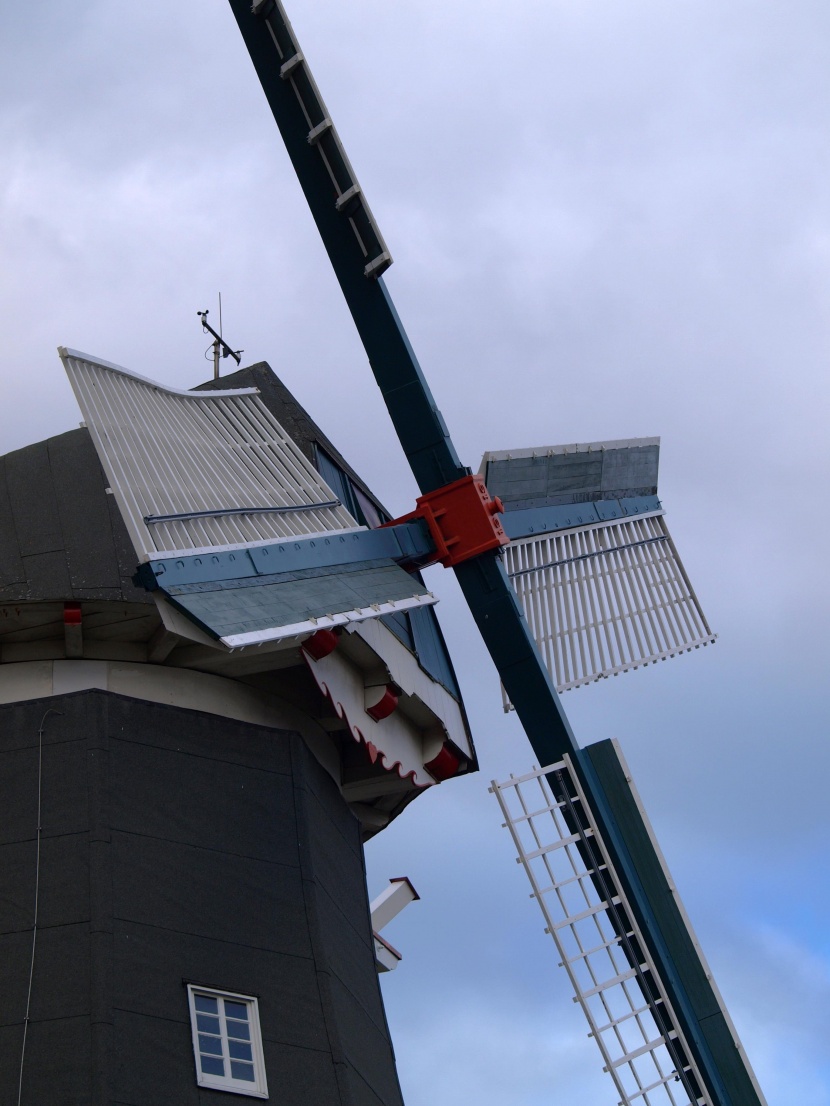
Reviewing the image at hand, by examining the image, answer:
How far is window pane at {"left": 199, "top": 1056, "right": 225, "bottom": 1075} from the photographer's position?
8.30 m

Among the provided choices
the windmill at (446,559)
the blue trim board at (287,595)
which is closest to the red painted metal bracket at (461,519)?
the windmill at (446,559)

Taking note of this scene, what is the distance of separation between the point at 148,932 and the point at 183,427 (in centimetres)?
330

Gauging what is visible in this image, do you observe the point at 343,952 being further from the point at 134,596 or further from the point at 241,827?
the point at 134,596

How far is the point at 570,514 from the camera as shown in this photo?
42.9 ft

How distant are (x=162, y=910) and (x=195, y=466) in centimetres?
273

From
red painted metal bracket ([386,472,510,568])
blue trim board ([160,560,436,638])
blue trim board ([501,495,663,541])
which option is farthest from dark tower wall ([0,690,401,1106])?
blue trim board ([501,495,663,541])

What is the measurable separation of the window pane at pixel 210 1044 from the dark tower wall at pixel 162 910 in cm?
10

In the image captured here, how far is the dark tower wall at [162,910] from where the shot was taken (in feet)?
26.6

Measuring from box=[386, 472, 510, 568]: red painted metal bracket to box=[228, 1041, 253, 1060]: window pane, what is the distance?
426 cm

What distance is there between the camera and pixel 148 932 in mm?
8602

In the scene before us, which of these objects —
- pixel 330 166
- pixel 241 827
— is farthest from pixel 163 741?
pixel 330 166

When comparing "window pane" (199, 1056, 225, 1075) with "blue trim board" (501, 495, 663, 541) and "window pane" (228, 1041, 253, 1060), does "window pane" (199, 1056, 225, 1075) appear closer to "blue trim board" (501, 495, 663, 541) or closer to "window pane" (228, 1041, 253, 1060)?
"window pane" (228, 1041, 253, 1060)

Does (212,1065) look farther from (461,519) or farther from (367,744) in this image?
(461,519)

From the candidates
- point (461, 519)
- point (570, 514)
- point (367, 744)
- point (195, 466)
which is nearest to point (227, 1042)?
point (367, 744)
